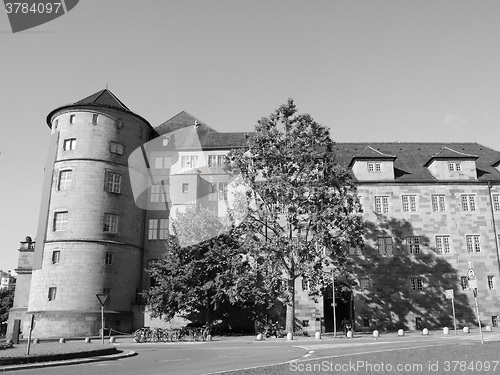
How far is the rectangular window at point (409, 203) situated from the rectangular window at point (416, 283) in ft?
21.8

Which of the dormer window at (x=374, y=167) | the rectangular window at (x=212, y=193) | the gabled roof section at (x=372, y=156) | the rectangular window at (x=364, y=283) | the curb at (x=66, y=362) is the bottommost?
the curb at (x=66, y=362)

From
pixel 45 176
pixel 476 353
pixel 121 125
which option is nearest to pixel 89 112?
pixel 121 125

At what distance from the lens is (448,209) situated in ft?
150

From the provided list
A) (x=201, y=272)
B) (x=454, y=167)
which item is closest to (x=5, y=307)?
(x=201, y=272)

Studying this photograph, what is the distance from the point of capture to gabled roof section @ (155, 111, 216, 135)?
5272 centimetres

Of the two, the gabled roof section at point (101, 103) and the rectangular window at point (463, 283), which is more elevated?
the gabled roof section at point (101, 103)

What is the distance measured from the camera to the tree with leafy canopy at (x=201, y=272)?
36000mm

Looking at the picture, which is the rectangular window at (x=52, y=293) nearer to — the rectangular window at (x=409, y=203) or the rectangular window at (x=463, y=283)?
the rectangular window at (x=409, y=203)

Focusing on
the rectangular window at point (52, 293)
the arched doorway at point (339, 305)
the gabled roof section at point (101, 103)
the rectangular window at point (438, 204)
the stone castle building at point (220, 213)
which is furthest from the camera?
the rectangular window at point (438, 204)

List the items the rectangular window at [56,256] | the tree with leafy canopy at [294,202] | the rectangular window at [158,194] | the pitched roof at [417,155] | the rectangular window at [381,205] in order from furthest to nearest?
the rectangular window at [158,194]
the pitched roof at [417,155]
the rectangular window at [381,205]
the rectangular window at [56,256]
the tree with leafy canopy at [294,202]

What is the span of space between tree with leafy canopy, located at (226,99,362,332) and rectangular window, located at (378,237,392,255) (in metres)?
9.73

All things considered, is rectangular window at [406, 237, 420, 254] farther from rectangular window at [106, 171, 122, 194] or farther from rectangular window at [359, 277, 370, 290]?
rectangular window at [106, 171, 122, 194]

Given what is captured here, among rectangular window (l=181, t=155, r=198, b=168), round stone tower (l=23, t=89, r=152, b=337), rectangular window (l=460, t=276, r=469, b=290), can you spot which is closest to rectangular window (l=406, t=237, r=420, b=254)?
rectangular window (l=460, t=276, r=469, b=290)

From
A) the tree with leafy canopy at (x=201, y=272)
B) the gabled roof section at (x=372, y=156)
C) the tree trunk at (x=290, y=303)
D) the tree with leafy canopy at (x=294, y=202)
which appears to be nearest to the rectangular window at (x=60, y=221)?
the tree with leafy canopy at (x=201, y=272)
